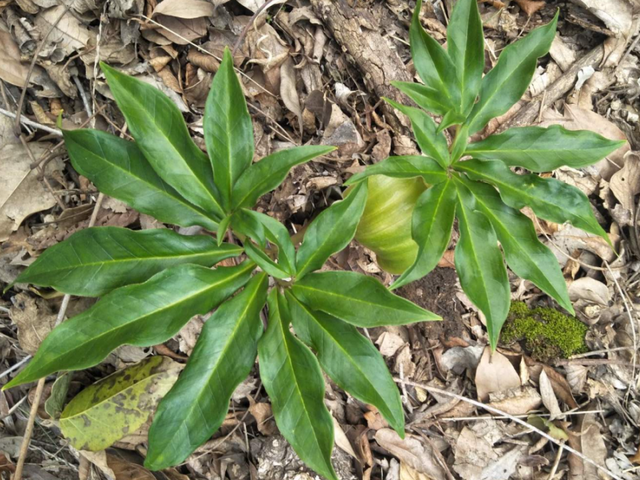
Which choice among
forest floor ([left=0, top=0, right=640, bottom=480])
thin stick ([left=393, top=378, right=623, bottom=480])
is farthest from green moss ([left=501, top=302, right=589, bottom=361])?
thin stick ([left=393, top=378, right=623, bottom=480])

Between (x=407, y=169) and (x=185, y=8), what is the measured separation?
3.96 ft

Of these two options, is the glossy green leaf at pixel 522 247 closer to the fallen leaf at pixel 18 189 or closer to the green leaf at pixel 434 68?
the green leaf at pixel 434 68

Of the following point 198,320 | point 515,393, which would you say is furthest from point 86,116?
point 515,393

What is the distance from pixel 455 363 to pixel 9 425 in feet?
6.17

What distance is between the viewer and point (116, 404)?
5.78 ft

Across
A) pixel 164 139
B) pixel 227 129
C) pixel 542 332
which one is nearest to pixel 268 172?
pixel 227 129

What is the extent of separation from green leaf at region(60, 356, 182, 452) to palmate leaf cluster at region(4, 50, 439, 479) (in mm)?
547

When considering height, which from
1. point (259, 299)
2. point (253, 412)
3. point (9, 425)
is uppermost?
point (259, 299)

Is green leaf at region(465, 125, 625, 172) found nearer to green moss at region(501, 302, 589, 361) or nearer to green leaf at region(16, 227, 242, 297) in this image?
green moss at region(501, 302, 589, 361)

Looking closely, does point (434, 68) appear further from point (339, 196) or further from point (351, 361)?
Answer: point (351, 361)

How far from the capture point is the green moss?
85.6 inches

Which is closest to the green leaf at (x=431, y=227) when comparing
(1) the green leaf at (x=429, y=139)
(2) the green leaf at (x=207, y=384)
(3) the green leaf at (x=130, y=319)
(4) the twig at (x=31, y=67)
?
(1) the green leaf at (x=429, y=139)

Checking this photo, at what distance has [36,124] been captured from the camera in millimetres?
1826

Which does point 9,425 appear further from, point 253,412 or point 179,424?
point 179,424
